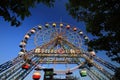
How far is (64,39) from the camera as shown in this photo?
118ft

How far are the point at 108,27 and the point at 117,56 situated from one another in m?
2.40

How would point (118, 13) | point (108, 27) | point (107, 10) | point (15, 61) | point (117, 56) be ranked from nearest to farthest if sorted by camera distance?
point (118, 13) < point (107, 10) < point (108, 27) < point (117, 56) < point (15, 61)

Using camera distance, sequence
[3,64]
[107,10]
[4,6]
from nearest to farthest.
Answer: [4,6] → [107,10] → [3,64]

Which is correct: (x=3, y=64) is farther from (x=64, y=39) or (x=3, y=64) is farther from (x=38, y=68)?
(x=64, y=39)

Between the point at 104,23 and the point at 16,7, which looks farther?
the point at 104,23

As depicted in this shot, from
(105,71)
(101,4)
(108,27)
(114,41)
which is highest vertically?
(101,4)

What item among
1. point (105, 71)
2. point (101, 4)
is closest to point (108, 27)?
point (101, 4)

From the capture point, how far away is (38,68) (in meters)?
33.4

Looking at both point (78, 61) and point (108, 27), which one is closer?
point (108, 27)

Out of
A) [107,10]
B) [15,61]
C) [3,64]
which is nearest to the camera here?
[107,10]

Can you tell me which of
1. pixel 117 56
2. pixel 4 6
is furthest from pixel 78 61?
pixel 4 6

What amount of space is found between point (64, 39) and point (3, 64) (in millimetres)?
10060

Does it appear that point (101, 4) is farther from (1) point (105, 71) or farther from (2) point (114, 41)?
(1) point (105, 71)

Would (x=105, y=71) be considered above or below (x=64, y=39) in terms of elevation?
below
